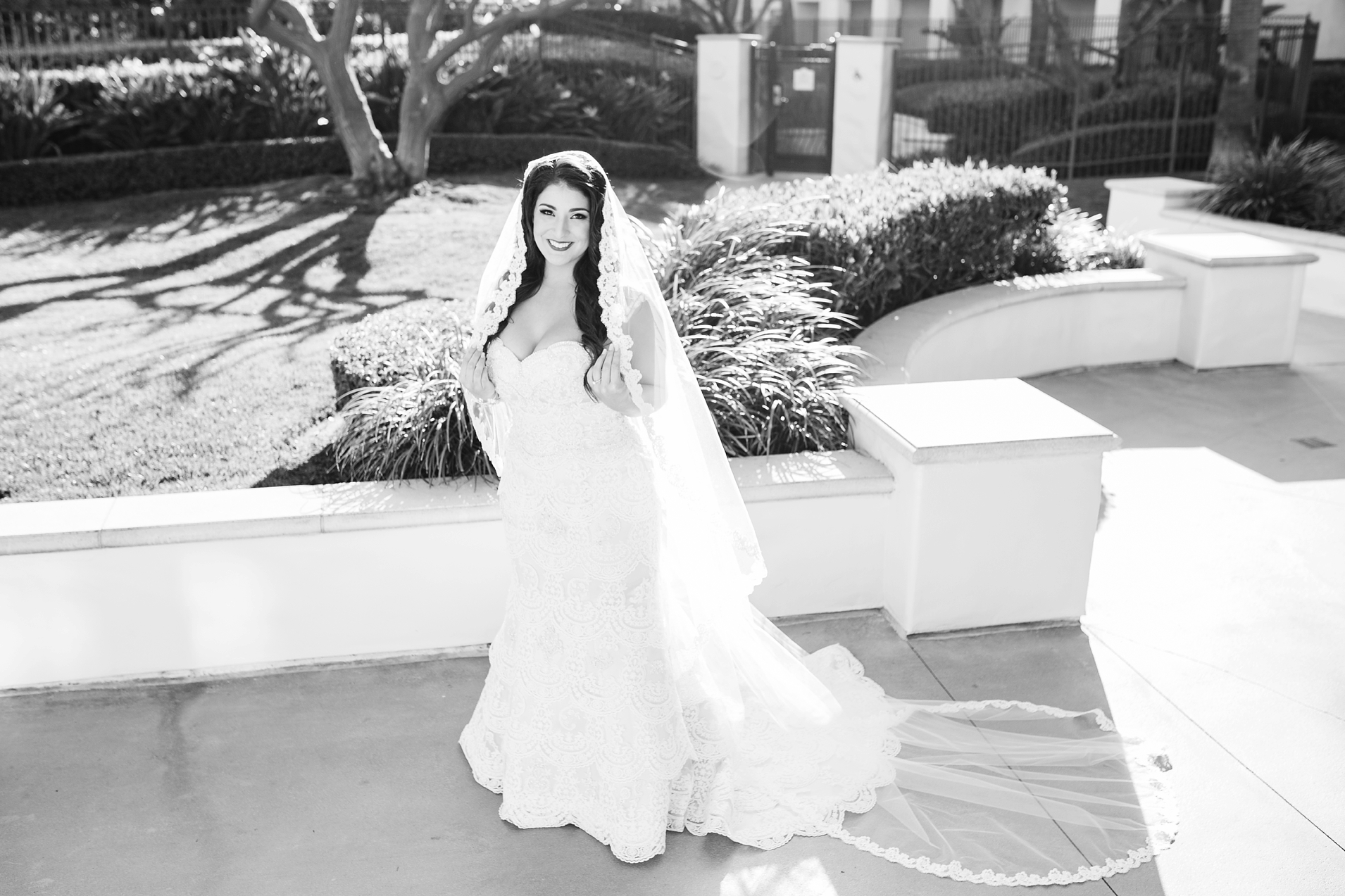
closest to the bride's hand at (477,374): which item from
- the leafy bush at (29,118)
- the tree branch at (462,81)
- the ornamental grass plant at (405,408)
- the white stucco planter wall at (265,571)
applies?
the white stucco planter wall at (265,571)

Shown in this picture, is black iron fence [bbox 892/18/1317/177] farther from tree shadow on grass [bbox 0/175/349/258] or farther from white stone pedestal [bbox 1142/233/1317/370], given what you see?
tree shadow on grass [bbox 0/175/349/258]

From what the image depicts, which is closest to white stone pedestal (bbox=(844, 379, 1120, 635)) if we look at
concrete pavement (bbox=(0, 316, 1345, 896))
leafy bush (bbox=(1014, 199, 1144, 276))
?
concrete pavement (bbox=(0, 316, 1345, 896))

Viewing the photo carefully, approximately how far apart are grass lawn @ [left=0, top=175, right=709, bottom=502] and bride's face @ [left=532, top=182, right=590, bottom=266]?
8.44 ft

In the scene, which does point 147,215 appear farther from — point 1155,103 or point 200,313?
point 1155,103

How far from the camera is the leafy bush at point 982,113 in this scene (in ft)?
54.7

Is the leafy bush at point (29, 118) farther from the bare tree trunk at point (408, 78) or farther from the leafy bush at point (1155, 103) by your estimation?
the leafy bush at point (1155, 103)

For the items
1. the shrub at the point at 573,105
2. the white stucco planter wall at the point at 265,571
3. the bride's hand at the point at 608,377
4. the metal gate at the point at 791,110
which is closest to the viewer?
the bride's hand at the point at 608,377

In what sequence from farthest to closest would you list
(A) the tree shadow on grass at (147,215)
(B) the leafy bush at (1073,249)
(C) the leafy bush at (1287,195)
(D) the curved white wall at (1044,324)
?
(A) the tree shadow on grass at (147,215) < (C) the leafy bush at (1287,195) < (B) the leafy bush at (1073,249) < (D) the curved white wall at (1044,324)

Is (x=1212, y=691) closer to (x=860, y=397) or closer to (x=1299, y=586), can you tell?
(x=1299, y=586)

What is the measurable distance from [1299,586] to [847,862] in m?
3.03

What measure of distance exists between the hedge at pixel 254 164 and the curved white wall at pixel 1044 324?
27.9ft

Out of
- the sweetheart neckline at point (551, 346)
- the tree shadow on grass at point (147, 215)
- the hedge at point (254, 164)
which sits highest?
the hedge at point (254, 164)

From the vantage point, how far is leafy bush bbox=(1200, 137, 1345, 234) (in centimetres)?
1145

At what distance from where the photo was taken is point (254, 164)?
46.9 feet
